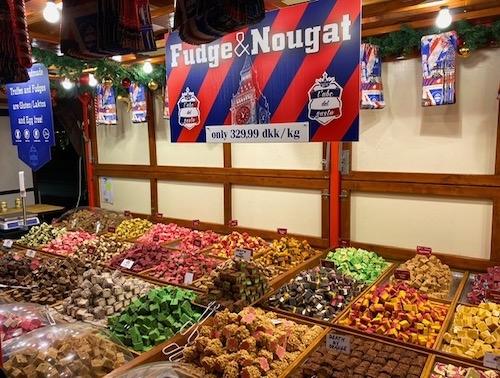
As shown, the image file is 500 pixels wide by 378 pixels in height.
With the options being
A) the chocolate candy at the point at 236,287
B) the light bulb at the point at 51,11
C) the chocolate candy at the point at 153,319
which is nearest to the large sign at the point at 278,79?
the light bulb at the point at 51,11

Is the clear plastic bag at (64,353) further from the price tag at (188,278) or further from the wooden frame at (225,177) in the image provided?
the wooden frame at (225,177)

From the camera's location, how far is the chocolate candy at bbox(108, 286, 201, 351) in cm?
248

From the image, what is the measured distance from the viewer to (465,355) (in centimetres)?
224

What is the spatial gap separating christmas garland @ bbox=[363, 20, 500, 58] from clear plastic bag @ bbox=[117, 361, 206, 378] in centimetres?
287

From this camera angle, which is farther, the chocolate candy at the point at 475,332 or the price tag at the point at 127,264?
the price tag at the point at 127,264

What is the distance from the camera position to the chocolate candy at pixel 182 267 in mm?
3479

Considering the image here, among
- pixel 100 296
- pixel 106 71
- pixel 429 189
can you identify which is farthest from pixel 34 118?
pixel 429 189

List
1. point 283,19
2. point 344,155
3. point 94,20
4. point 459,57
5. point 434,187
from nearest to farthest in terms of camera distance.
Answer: point 94,20 < point 283,19 < point 459,57 < point 434,187 < point 344,155

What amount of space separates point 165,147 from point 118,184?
42.9 inches

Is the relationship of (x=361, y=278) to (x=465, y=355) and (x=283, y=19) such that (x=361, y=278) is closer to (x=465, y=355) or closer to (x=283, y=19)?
(x=465, y=355)

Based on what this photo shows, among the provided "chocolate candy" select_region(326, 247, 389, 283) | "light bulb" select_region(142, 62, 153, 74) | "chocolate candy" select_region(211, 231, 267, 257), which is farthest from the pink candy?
"chocolate candy" select_region(326, 247, 389, 283)

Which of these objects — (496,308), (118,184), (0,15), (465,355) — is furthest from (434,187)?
(118,184)

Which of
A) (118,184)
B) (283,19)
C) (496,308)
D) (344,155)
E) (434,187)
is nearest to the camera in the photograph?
(283,19)

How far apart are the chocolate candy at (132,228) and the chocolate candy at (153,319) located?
212 cm
